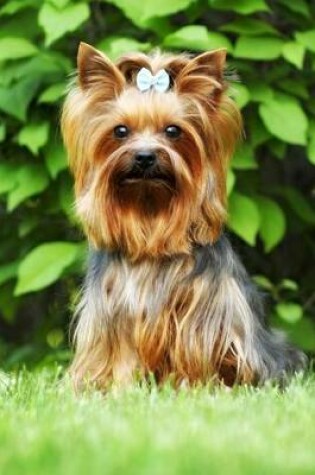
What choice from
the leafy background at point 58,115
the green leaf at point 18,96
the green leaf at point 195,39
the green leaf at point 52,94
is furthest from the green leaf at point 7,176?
the green leaf at point 195,39

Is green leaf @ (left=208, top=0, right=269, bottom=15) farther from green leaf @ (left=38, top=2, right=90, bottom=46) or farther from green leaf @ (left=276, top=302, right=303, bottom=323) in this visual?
green leaf @ (left=276, top=302, right=303, bottom=323)

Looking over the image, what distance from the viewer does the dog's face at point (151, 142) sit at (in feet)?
24.2

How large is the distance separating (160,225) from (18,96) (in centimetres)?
205

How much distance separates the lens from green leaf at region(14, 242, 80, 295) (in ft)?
29.6

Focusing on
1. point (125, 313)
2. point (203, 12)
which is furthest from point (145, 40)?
point (125, 313)

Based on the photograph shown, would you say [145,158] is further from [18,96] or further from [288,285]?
[288,285]

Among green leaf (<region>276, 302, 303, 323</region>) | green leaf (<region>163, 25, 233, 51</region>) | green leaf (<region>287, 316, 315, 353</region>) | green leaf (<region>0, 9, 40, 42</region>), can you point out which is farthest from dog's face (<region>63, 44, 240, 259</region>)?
green leaf (<region>287, 316, 315, 353</region>)

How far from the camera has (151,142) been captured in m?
7.29

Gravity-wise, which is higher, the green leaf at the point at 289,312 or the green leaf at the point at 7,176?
the green leaf at the point at 7,176

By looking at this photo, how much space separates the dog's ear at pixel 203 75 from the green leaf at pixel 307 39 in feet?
4.71

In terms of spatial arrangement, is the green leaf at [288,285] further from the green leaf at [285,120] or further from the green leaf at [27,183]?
the green leaf at [27,183]

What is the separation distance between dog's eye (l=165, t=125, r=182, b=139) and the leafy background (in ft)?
4.27

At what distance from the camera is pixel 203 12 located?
9477mm

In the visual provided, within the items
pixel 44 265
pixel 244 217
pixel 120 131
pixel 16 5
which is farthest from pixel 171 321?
pixel 16 5
